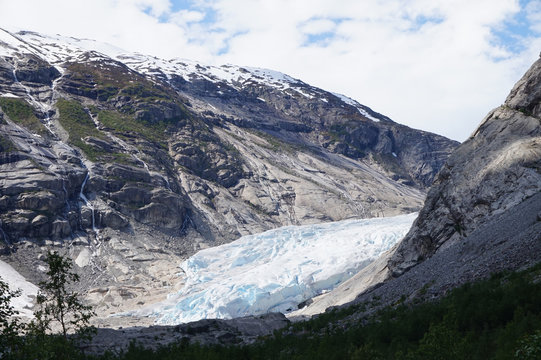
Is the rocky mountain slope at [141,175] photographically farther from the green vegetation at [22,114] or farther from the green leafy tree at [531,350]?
the green leafy tree at [531,350]

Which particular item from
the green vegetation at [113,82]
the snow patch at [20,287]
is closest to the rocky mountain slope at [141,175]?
the green vegetation at [113,82]

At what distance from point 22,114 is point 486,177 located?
107m

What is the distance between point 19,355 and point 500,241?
23.1m

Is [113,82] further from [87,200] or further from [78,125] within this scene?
[87,200]

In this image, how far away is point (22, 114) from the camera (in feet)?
371

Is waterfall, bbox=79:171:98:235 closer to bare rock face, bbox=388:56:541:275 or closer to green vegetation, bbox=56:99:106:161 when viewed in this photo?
green vegetation, bbox=56:99:106:161

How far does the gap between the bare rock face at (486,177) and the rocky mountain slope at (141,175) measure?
41.0m

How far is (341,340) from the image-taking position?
2030cm

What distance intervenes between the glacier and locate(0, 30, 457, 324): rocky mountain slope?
678 centimetres

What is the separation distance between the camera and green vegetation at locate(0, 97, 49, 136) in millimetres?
108812

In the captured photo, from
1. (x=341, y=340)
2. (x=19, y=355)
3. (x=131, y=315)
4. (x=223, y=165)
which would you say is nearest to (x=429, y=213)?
(x=341, y=340)

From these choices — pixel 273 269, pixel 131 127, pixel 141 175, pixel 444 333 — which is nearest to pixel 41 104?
pixel 131 127

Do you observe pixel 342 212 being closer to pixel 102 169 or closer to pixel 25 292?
pixel 102 169

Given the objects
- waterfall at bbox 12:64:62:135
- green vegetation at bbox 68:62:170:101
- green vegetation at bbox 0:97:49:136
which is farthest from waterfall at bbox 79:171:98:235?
green vegetation at bbox 68:62:170:101
